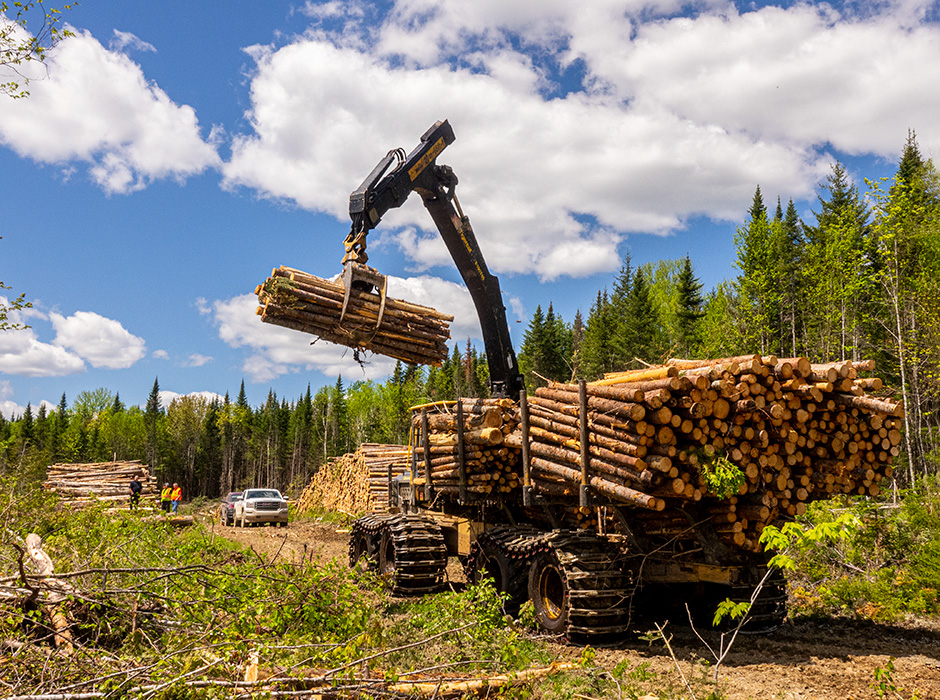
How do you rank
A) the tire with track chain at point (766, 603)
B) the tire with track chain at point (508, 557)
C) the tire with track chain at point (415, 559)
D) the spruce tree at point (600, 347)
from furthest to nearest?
the spruce tree at point (600, 347) < the tire with track chain at point (415, 559) < the tire with track chain at point (508, 557) < the tire with track chain at point (766, 603)

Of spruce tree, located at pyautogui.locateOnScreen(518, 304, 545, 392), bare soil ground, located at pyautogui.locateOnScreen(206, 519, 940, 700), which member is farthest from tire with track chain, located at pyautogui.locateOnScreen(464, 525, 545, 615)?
spruce tree, located at pyautogui.locateOnScreen(518, 304, 545, 392)

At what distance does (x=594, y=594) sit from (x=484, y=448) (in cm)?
316

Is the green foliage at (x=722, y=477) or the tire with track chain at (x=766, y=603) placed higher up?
the green foliage at (x=722, y=477)

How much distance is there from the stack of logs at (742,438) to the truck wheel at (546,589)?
55.4 inches

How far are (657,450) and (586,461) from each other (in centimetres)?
→ 92

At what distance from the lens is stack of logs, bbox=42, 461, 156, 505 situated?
24.7 meters

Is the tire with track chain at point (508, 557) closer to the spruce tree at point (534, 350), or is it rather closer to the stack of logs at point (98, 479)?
the stack of logs at point (98, 479)

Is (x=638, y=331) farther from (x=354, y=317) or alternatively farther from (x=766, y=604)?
(x=766, y=604)

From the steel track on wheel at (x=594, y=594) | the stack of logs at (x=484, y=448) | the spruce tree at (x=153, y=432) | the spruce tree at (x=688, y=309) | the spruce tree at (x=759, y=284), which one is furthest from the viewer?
the spruce tree at (x=153, y=432)

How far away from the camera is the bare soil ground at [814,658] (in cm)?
557

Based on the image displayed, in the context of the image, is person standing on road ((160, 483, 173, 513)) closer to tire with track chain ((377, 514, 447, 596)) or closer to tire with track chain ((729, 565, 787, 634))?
tire with track chain ((377, 514, 447, 596))

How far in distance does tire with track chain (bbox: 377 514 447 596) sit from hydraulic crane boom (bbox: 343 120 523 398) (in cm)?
265

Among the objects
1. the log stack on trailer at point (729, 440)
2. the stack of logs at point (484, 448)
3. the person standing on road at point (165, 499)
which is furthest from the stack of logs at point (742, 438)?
the person standing on road at point (165, 499)

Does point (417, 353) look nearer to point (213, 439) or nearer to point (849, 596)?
point (849, 596)
